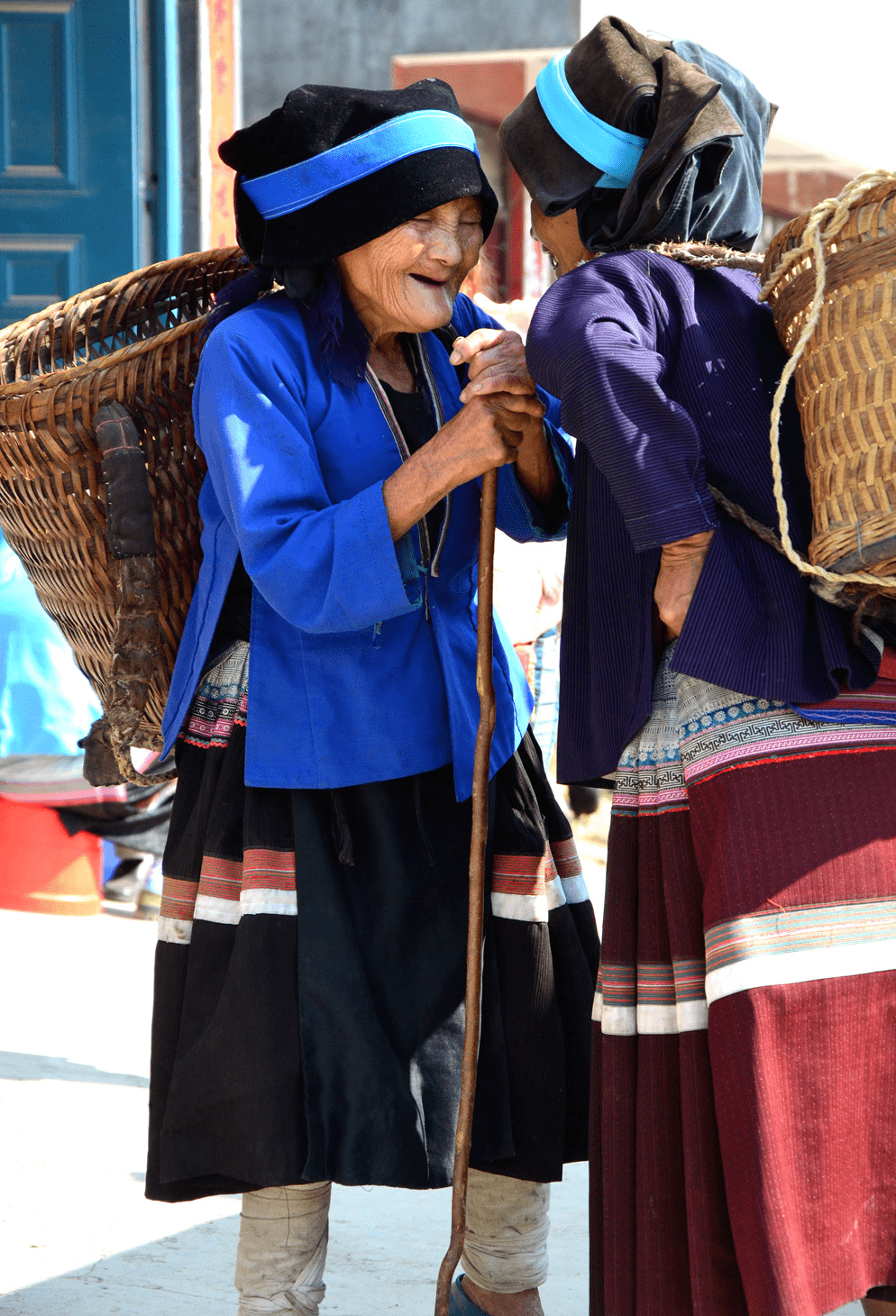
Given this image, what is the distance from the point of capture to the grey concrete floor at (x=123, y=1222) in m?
2.57

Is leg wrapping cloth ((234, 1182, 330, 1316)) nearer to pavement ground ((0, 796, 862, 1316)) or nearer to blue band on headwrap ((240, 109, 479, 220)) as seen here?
pavement ground ((0, 796, 862, 1316))

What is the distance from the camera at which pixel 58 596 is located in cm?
228

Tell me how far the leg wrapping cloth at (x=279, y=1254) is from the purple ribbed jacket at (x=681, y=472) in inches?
31.9

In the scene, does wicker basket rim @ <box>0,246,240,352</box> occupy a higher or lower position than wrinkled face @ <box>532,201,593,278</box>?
lower

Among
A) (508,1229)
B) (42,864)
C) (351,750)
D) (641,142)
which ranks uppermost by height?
(641,142)

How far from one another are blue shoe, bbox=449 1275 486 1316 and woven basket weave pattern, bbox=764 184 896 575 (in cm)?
143

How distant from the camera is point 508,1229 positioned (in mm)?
2207

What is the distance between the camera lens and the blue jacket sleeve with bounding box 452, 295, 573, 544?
2.19m

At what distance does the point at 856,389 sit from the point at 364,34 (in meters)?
6.93

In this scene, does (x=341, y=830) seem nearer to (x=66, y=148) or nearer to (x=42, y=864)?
(x=42, y=864)

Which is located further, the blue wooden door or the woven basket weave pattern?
the blue wooden door

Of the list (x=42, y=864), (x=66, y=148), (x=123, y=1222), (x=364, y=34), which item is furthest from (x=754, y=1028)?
(x=364, y=34)

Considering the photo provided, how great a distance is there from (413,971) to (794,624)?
0.81 m

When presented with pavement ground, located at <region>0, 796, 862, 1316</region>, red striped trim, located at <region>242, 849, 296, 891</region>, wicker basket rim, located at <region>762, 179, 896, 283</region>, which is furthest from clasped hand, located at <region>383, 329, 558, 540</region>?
pavement ground, located at <region>0, 796, 862, 1316</region>
